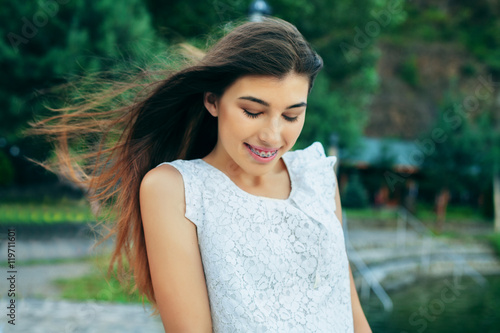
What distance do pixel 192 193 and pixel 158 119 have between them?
0.30 m

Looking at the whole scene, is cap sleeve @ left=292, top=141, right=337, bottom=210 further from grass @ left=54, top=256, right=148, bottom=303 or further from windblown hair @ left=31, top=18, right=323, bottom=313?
grass @ left=54, top=256, right=148, bottom=303

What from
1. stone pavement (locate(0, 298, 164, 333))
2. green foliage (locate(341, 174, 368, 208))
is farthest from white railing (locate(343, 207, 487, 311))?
stone pavement (locate(0, 298, 164, 333))

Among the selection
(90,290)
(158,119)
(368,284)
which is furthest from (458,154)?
(158,119)

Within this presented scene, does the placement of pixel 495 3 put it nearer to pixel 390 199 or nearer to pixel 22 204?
pixel 390 199

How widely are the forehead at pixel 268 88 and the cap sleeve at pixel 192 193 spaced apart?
22 centimetres

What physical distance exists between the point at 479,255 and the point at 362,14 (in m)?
7.88

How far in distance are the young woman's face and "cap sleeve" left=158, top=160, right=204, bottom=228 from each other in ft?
0.39

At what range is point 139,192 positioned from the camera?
1497mm

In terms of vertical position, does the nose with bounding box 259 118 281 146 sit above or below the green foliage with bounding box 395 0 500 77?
below

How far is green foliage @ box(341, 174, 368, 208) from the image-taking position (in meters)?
18.7

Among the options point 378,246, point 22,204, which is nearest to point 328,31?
point 378,246

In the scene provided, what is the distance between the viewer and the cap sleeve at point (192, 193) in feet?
4.52

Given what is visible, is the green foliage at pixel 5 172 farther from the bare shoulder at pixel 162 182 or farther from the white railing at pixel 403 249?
the bare shoulder at pixel 162 182

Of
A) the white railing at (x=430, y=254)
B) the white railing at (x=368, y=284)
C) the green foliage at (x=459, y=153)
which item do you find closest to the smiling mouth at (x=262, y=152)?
the white railing at (x=368, y=284)
